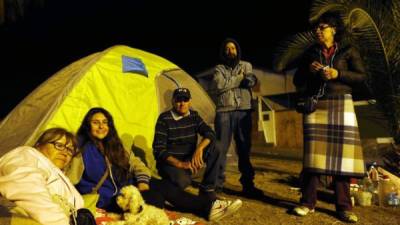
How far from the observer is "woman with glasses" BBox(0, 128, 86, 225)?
231 centimetres

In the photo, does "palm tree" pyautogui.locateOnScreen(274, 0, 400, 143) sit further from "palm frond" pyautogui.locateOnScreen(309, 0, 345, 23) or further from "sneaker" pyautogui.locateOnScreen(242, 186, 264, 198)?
"sneaker" pyautogui.locateOnScreen(242, 186, 264, 198)

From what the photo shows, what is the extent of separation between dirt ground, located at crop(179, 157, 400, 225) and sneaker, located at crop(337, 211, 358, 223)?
6 centimetres

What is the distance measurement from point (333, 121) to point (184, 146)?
1.67 m

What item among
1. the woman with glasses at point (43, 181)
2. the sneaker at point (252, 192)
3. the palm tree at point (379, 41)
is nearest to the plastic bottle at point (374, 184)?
the palm tree at point (379, 41)

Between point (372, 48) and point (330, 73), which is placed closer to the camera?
point (330, 73)

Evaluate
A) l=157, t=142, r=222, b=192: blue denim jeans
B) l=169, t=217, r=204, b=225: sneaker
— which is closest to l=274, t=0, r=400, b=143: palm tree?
l=157, t=142, r=222, b=192: blue denim jeans

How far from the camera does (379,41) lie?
5383 mm

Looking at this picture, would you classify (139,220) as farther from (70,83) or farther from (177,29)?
(177,29)

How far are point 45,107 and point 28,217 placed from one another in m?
2.84

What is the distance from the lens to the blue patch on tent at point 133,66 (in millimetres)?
5637

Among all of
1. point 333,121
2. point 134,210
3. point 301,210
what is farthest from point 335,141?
point 134,210

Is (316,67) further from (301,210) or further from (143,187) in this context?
(143,187)

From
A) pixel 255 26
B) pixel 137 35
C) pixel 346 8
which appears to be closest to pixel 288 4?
pixel 255 26

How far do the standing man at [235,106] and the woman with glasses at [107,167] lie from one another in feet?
3.75
